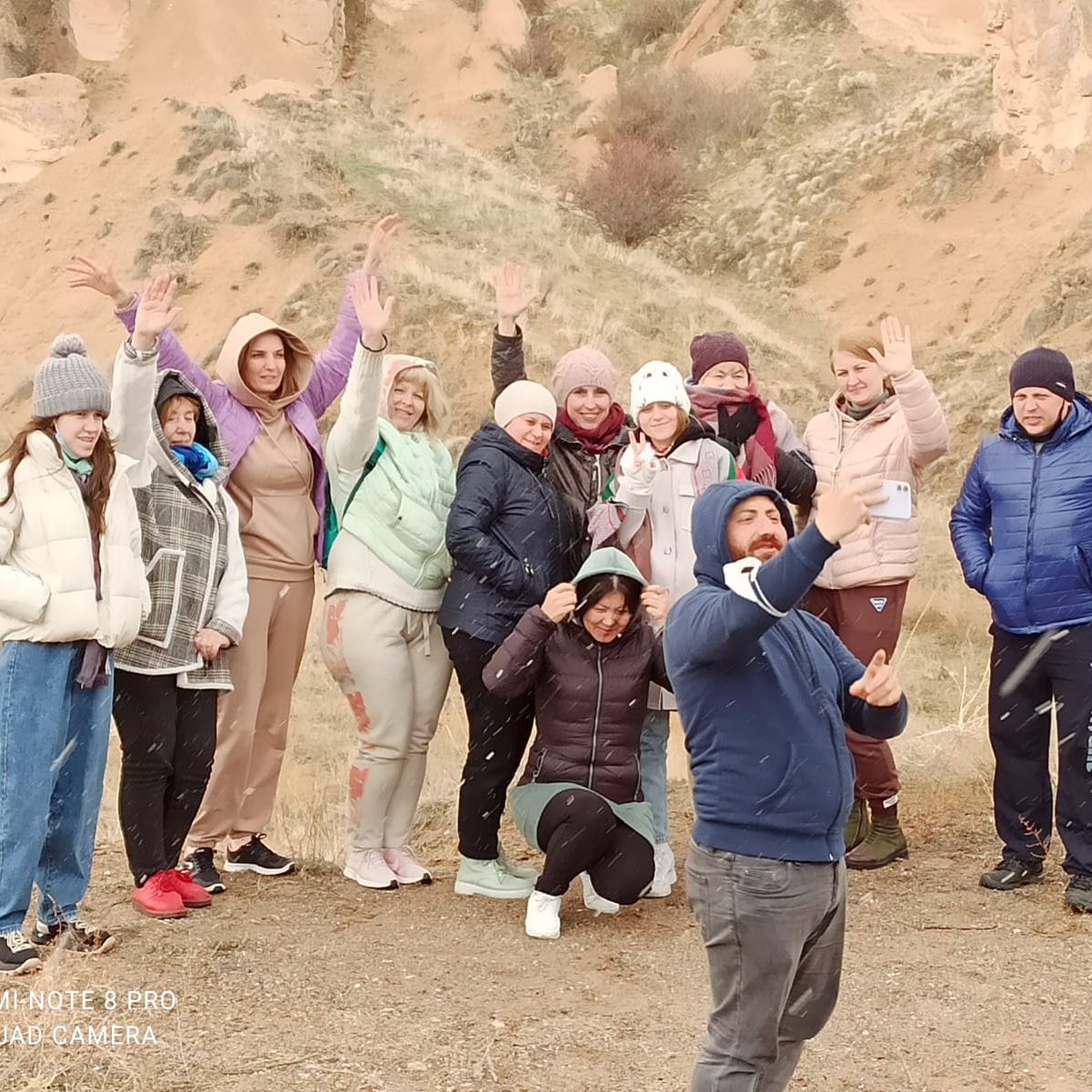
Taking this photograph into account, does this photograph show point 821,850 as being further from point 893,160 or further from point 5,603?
point 893,160

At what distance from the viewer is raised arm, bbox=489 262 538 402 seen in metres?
5.62

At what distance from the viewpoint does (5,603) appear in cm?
435

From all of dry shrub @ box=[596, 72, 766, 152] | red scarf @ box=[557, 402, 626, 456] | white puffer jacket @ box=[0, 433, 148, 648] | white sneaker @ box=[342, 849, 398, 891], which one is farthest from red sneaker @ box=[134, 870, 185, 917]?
dry shrub @ box=[596, 72, 766, 152]

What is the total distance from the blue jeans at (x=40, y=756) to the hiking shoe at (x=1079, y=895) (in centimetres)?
356

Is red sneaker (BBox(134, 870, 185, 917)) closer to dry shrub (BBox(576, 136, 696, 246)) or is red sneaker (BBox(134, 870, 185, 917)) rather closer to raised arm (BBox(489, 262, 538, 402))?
raised arm (BBox(489, 262, 538, 402))

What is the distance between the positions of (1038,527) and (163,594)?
10.7 feet

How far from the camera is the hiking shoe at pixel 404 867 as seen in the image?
5587 millimetres

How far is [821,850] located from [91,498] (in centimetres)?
276

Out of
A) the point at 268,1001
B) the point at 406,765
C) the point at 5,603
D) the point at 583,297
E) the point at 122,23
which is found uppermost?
the point at 122,23

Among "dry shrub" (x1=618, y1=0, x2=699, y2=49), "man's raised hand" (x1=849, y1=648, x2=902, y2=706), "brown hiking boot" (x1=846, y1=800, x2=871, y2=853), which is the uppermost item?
"dry shrub" (x1=618, y1=0, x2=699, y2=49)

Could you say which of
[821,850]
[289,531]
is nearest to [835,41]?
[289,531]

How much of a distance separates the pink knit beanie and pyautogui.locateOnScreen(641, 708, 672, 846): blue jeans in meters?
1.27

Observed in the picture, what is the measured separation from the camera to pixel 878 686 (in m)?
2.93

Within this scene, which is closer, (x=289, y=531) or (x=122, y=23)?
(x=289, y=531)
